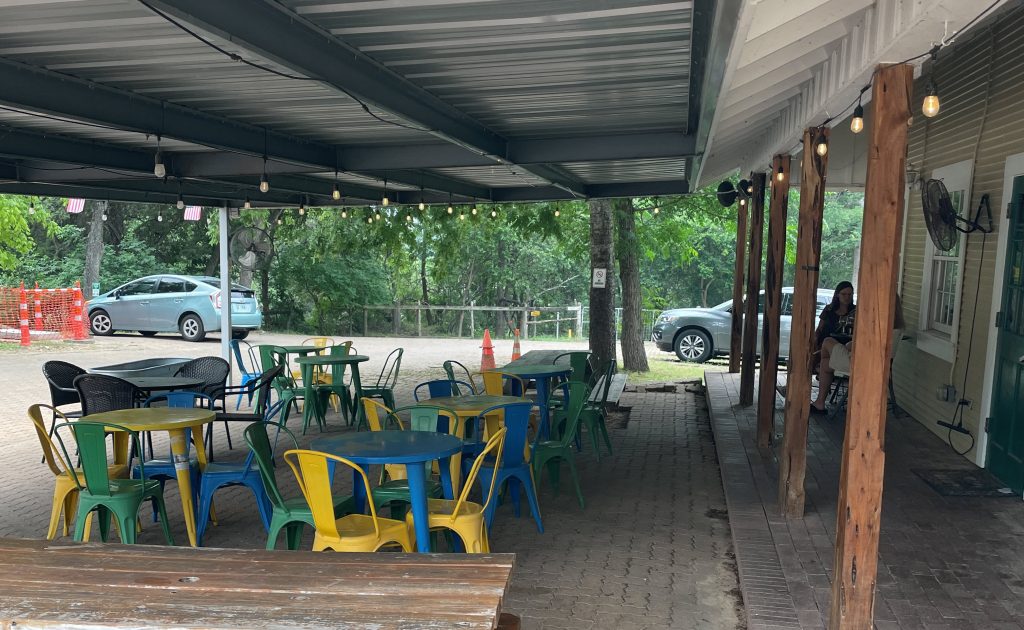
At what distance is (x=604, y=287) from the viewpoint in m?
12.8

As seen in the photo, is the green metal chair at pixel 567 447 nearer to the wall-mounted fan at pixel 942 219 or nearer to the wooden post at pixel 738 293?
the wall-mounted fan at pixel 942 219

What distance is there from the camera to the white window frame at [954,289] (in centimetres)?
729

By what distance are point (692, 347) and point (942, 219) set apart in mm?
9032

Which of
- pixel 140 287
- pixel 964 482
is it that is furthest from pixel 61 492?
pixel 140 287

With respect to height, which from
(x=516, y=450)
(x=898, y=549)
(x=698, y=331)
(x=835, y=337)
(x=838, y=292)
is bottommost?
(x=898, y=549)

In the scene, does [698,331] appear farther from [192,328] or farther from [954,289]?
[192,328]

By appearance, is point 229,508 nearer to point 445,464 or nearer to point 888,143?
point 445,464

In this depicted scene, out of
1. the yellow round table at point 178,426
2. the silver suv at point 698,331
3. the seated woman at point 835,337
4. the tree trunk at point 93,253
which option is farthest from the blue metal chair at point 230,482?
the tree trunk at point 93,253

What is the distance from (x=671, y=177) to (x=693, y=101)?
5340 mm

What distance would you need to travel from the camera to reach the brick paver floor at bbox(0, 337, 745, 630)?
4.33 meters

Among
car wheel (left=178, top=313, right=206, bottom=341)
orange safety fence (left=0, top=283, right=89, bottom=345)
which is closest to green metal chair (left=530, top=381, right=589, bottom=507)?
car wheel (left=178, top=313, right=206, bottom=341)

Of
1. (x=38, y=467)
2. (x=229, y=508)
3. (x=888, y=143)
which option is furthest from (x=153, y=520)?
(x=888, y=143)

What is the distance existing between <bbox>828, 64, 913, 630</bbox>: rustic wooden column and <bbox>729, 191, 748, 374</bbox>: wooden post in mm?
6966

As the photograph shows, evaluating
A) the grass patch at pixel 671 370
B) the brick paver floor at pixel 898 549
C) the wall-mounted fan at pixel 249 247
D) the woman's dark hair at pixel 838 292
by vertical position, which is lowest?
the grass patch at pixel 671 370
